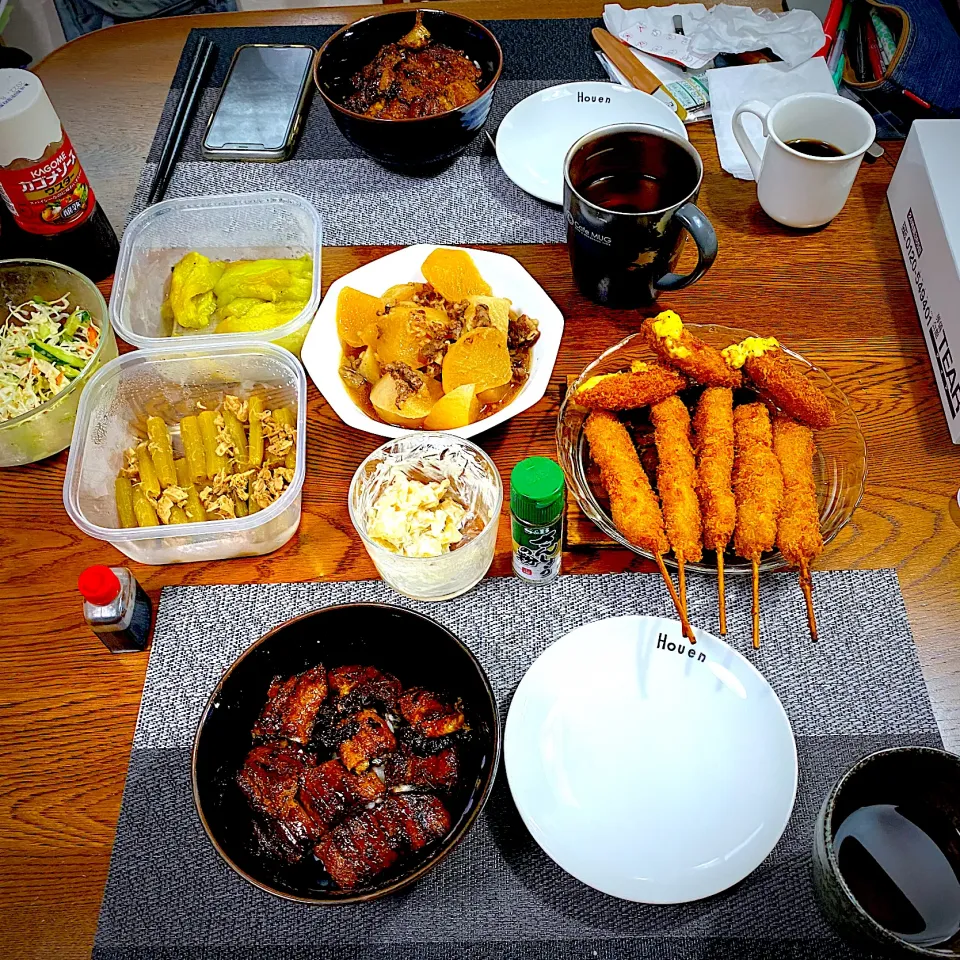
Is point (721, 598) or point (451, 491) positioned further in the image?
point (451, 491)

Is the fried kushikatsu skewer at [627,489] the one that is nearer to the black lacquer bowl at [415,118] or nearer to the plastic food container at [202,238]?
the plastic food container at [202,238]

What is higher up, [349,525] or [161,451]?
[161,451]

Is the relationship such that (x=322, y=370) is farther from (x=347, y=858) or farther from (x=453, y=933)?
(x=453, y=933)

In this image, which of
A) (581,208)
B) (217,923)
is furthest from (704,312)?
(217,923)

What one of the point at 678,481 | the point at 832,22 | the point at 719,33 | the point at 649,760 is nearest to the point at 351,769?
the point at 649,760

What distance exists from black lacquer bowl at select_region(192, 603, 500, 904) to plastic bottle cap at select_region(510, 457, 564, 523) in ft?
0.64

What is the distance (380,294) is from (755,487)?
74cm

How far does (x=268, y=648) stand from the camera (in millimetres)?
1126

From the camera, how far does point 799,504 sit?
4.06 feet

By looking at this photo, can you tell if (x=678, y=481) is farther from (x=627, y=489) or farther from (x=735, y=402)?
(x=735, y=402)

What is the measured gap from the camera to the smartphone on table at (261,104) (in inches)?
72.7

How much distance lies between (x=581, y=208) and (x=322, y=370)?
0.52 metres

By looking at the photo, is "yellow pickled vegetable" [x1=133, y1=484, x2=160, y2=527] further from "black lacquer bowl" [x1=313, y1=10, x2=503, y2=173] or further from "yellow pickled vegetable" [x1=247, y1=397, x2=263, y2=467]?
"black lacquer bowl" [x1=313, y1=10, x2=503, y2=173]

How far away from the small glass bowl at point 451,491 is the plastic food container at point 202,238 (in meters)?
0.36
